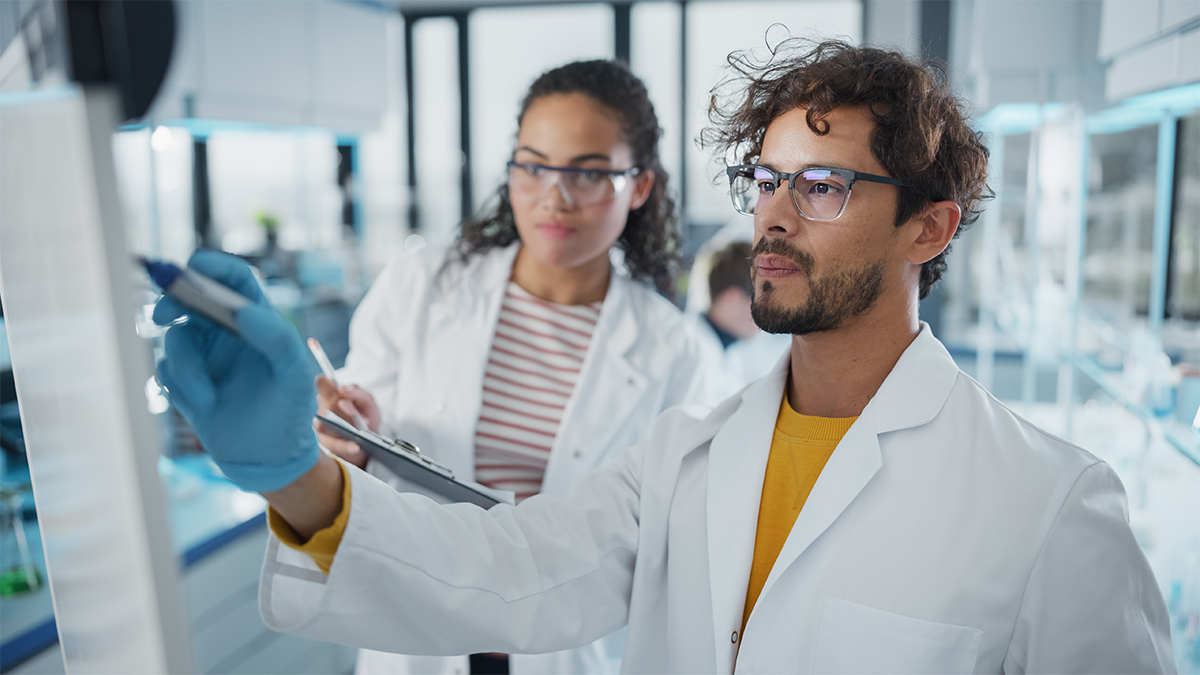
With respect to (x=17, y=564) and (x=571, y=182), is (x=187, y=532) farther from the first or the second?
(x=571, y=182)

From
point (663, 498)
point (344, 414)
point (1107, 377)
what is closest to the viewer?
point (663, 498)

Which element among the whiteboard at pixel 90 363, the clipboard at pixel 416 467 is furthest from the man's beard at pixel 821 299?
the whiteboard at pixel 90 363

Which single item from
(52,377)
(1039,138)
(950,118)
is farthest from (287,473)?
(1039,138)

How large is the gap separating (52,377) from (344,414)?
0.77 meters

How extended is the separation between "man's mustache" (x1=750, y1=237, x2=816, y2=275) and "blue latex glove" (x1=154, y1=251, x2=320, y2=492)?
0.60 metres

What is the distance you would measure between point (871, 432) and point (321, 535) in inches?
25.4

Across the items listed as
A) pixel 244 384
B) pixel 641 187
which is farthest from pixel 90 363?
pixel 641 187

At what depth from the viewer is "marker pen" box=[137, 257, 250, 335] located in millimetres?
551

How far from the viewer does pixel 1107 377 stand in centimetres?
179

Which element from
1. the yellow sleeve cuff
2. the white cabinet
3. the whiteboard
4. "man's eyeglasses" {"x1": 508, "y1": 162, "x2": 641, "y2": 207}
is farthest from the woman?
the white cabinet

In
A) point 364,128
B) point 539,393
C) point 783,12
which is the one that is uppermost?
point 783,12

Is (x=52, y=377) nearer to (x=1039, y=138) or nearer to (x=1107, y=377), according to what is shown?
(x=1107, y=377)

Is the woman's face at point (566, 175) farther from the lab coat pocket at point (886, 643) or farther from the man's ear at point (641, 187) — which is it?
the lab coat pocket at point (886, 643)

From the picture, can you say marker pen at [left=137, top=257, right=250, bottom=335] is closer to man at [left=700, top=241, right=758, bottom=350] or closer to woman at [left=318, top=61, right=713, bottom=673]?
woman at [left=318, top=61, right=713, bottom=673]
